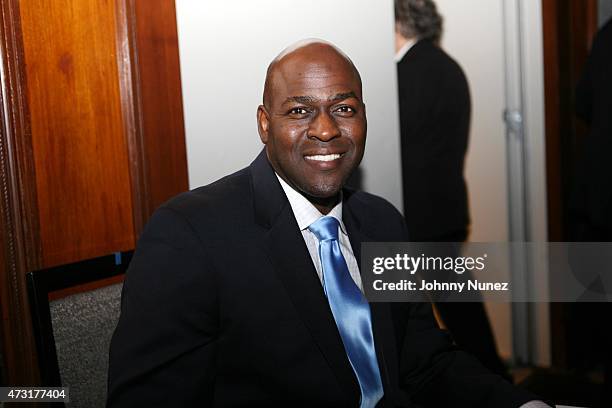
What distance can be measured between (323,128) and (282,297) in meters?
0.28

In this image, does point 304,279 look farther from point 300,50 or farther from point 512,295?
point 512,295

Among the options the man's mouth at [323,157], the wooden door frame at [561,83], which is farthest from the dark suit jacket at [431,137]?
the man's mouth at [323,157]

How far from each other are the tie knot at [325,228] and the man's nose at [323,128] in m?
0.15

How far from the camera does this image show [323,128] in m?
1.07

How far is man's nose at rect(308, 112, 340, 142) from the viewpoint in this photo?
1.07 m

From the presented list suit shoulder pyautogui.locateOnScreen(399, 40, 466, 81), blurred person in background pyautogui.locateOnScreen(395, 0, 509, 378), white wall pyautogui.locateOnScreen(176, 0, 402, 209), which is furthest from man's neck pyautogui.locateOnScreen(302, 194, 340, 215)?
suit shoulder pyautogui.locateOnScreen(399, 40, 466, 81)

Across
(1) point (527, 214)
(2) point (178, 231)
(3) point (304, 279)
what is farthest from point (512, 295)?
(2) point (178, 231)

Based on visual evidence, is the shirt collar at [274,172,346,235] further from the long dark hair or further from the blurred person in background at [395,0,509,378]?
the long dark hair

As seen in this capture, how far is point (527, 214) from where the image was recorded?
2.62 meters

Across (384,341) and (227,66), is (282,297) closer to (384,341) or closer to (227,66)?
(384,341)

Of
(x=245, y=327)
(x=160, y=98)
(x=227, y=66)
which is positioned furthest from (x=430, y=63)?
(x=245, y=327)

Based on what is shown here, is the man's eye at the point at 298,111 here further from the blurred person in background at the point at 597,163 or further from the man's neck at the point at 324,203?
the blurred person in background at the point at 597,163

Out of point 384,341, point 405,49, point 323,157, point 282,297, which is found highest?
point 405,49

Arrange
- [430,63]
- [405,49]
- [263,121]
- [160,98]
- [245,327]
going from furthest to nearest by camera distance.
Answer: [405,49] < [430,63] < [160,98] < [263,121] < [245,327]
